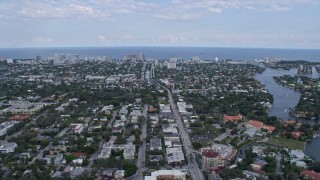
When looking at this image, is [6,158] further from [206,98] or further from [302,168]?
[206,98]

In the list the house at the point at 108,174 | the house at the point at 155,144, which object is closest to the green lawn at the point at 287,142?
the house at the point at 155,144

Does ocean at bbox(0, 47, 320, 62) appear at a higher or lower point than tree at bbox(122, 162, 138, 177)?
higher

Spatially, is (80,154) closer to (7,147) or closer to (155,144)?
(155,144)

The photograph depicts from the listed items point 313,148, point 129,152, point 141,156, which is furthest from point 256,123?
point 129,152

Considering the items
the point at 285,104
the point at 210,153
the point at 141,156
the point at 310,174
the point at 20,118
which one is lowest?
the point at 141,156

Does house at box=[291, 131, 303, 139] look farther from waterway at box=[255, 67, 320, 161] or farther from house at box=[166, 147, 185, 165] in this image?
house at box=[166, 147, 185, 165]

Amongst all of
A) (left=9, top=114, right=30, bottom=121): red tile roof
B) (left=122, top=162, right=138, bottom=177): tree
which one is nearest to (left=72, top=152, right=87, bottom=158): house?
(left=122, top=162, right=138, bottom=177): tree

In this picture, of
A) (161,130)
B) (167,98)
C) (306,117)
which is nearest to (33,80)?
(167,98)

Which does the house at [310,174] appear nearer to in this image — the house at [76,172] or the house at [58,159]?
the house at [76,172]

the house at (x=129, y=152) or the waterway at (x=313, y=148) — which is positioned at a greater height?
the house at (x=129, y=152)
